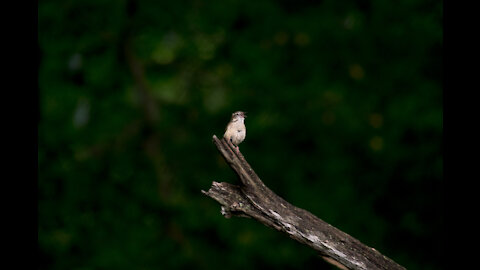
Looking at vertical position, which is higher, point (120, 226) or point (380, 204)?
point (380, 204)

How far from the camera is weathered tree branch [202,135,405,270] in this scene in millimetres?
3629

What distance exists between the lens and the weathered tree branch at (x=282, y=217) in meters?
3.63

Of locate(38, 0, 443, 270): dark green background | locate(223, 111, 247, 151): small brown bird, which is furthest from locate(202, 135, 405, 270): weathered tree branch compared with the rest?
locate(38, 0, 443, 270): dark green background

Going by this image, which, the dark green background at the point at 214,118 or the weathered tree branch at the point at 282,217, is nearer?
the weathered tree branch at the point at 282,217

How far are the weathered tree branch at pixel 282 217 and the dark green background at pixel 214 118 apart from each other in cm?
481

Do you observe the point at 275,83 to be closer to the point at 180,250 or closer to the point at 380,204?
the point at 380,204

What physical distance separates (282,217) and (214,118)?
211 inches

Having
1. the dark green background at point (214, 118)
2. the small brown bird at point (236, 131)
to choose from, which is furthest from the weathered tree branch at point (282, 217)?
the dark green background at point (214, 118)

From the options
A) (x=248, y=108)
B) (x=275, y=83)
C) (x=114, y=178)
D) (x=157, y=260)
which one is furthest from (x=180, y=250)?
(x=275, y=83)

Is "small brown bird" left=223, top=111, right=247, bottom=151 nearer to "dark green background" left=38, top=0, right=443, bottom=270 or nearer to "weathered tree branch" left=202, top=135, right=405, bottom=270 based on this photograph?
"weathered tree branch" left=202, top=135, right=405, bottom=270

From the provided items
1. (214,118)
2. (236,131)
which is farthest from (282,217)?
(214,118)

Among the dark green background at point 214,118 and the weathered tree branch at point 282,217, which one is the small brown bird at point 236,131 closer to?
the weathered tree branch at point 282,217

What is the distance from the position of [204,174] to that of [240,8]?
285 cm

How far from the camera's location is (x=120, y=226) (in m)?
8.92
